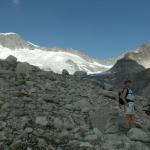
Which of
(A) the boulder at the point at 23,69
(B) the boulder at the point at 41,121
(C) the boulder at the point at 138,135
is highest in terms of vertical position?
(A) the boulder at the point at 23,69

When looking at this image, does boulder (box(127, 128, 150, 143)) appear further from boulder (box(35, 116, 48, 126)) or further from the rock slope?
boulder (box(35, 116, 48, 126))

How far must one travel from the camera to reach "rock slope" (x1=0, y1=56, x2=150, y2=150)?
44.9 feet

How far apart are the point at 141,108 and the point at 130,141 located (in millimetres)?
6990

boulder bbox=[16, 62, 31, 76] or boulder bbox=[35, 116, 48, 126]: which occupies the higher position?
boulder bbox=[16, 62, 31, 76]

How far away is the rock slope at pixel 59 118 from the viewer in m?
13.7

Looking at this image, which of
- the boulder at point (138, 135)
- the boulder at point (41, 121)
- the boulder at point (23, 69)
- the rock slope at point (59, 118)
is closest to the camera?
the rock slope at point (59, 118)

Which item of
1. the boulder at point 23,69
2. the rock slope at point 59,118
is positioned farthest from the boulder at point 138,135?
the boulder at point 23,69

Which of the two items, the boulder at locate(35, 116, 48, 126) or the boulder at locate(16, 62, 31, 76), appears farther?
the boulder at locate(16, 62, 31, 76)

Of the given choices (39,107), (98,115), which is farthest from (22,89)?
(98,115)

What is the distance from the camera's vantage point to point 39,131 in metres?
14.2

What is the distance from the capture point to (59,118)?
15469mm

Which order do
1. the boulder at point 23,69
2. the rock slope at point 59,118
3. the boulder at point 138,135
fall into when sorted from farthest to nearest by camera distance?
the boulder at point 23,69 → the boulder at point 138,135 → the rock slope at point 59,118

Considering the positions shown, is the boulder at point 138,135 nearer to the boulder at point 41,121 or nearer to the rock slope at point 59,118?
the rock slope at point 59,118

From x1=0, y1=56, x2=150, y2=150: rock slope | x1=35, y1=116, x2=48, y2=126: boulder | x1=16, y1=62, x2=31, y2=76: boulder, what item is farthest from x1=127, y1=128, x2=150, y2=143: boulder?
x1=16, y1=62, x2=31, y2=76: boulder
